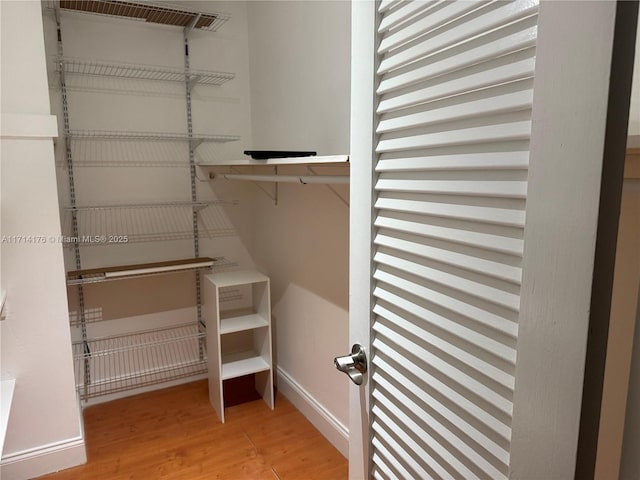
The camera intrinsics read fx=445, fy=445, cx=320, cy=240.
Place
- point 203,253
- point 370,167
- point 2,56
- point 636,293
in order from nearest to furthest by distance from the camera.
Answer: point 636,293 → point 370,167 → point 2,56 → point 203,253

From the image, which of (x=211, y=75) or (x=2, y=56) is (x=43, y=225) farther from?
(x=211, y=75)

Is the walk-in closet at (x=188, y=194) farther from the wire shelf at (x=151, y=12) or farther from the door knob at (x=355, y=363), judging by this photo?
the door knob at (x=355, y=363)

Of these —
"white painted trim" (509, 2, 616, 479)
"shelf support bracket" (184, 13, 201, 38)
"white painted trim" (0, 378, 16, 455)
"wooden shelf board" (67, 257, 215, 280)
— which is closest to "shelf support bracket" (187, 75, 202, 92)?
"shelf support bracket" (184, 13, 201, 38)

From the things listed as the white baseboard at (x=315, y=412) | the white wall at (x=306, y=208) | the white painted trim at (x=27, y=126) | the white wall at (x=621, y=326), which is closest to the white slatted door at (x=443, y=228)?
the white wall at (x=621, y=326)

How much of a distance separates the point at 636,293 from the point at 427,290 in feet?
1.08

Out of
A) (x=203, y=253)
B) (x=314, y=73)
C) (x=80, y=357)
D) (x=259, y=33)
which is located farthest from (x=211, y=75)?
(x=80, y=357)

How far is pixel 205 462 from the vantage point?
84.7 inches

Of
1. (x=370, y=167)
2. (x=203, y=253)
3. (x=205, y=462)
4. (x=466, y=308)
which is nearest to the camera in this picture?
(x=466, y=308)

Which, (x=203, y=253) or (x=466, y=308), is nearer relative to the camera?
(x=466, y=308)

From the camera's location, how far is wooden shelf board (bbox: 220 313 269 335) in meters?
2.52

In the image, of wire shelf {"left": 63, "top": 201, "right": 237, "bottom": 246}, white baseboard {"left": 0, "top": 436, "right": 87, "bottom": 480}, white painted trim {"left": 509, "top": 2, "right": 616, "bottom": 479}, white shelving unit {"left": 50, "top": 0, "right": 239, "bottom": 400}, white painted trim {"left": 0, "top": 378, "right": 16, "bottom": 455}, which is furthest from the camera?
wire shelf {"left": 63, "top": 201, "right": 237, "bottom": 246}

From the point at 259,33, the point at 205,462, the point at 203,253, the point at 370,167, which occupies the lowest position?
the point at 205,462

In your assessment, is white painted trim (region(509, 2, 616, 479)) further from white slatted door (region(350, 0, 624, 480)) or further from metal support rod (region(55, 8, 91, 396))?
metal support rod (region(55, 8, 91, 396))

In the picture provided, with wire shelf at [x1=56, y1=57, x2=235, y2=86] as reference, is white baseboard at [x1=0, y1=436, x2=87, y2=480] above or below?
below
